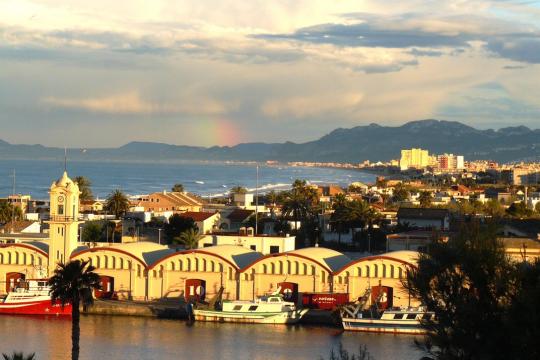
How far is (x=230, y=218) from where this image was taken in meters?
81.0

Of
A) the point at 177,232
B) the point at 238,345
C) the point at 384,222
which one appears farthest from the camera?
the point at 384,222

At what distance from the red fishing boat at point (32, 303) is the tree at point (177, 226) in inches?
714

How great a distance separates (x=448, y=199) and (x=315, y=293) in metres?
80.6

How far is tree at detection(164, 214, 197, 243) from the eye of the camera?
66.7m

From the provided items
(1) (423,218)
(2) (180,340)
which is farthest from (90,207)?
(2) (180,340)

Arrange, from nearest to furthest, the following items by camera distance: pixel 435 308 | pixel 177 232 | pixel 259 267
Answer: pixel 435 308 → pixel 259 267 → pixel 177 232

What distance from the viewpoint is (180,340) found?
138 feet

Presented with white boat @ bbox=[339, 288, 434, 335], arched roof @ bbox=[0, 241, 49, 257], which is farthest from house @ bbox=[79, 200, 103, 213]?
white boat @ bbox=[339, 288, 434, 335]

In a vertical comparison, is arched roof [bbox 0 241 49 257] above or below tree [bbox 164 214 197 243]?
below

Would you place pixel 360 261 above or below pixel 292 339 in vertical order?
above

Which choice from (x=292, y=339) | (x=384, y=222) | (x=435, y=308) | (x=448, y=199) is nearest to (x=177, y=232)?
(x=384, y=222)

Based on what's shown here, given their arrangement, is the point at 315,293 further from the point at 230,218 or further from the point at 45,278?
the point at 230,218

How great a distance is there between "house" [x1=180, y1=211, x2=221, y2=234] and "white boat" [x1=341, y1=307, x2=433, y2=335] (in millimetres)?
Result: 27128

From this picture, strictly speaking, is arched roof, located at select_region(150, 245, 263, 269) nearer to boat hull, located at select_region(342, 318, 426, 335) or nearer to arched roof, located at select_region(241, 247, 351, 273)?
arched roof, located at select_region(241, 247, 351, 273)
